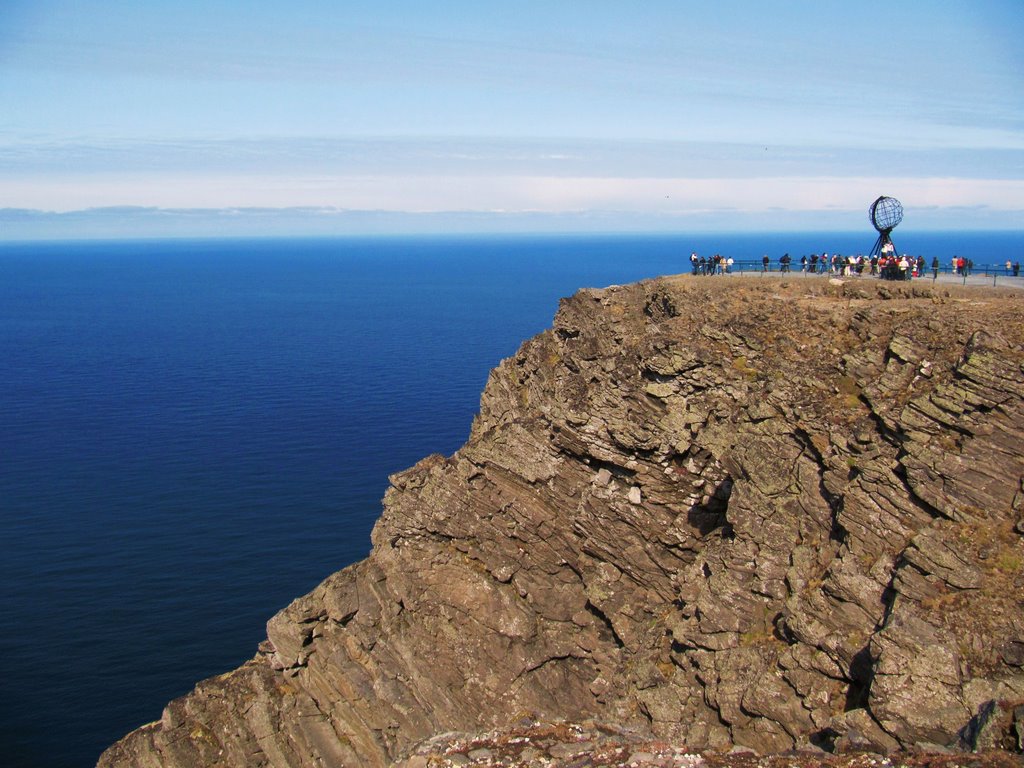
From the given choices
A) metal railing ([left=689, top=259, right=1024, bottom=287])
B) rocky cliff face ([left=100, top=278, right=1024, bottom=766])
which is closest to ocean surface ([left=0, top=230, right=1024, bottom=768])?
rocky cliff face ([left=100, top=278, right=1024, bottom=766])

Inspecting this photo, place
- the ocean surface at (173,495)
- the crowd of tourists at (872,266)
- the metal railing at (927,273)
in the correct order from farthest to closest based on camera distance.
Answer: the ocean surface at (173,495) → the crowd of tourists at (872,266) → the metal railing at (927,273)

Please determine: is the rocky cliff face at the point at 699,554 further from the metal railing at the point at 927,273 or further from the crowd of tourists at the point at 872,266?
the metal railing at the point at 927,273

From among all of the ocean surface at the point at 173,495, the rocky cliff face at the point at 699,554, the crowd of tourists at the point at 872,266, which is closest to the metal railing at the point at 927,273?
the crowd of tourists at the point at 872,266

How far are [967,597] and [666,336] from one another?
16.8 meters

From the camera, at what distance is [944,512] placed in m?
28.9

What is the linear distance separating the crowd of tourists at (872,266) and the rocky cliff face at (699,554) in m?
6.69

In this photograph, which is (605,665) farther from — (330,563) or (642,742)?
(330,563)

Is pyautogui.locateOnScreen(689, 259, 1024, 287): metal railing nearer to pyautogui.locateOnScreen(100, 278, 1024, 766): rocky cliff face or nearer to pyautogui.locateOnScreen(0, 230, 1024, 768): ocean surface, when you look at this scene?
pyautogui.locateOnScreen(100, 278, 1024, 766): rocky cliff face

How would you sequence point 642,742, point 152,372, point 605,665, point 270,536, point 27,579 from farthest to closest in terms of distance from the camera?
point 152,372 < point 270,536 < point 27,579 < point 605,665 < point 642,742

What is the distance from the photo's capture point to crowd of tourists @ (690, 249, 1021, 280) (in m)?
49.1

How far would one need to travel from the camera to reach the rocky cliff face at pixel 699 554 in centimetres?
2770

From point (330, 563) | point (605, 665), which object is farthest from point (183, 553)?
point (605, 665)

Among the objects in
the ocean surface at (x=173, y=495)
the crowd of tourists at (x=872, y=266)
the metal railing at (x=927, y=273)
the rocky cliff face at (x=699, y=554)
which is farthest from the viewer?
the ocean surface at (x=173, y=495)

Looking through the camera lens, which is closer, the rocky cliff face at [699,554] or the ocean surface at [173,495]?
the rocky cliff face at [699,554]
